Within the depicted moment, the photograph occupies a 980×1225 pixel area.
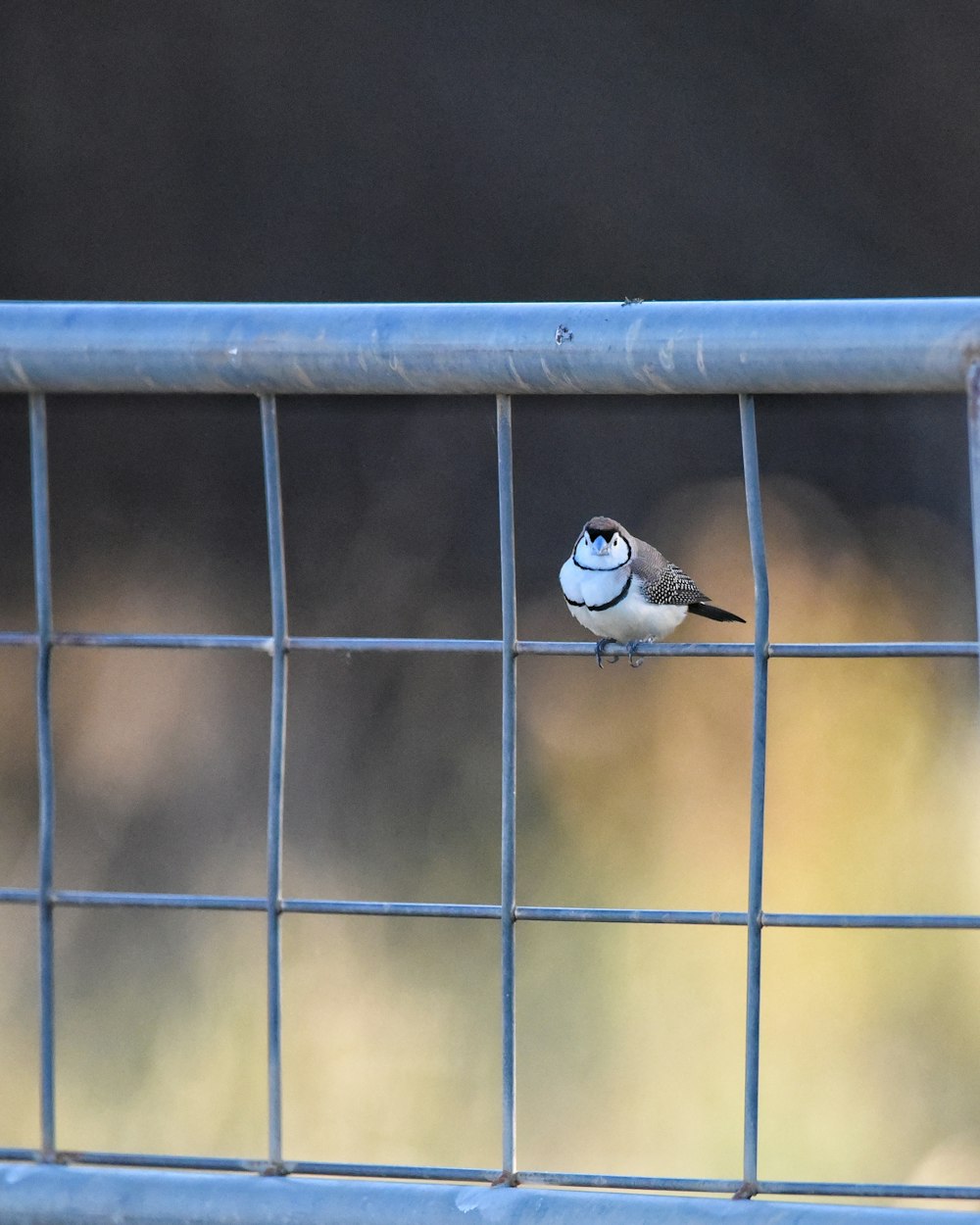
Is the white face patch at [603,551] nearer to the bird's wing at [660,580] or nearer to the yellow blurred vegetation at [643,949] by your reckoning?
the bird's wing at [660,580]

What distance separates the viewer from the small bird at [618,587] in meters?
2.11

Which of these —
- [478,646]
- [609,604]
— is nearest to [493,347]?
[478,646]

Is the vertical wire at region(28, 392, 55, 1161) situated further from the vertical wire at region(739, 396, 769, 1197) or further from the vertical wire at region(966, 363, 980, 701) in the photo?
the vertical wire at region(966, 363, 980, 701)

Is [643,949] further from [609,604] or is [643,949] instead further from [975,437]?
[975,437]

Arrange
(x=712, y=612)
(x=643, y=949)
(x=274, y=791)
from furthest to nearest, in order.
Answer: (x=643, y=949) < (x=712, y=612) < (x=274, y=791)

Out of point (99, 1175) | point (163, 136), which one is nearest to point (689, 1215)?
point (99, 1175)

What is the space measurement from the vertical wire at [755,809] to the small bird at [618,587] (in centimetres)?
114

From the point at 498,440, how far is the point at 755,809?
0.85 ft

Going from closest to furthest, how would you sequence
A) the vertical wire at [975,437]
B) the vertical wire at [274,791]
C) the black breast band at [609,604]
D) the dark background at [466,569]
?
1. the vertical wire at [975,437]
2. the vertical wire at [274,791]
3. the black breast band at [609,604]
4. the dark background at [466,569]

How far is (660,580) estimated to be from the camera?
2.18m

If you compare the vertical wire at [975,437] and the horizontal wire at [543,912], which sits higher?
the vertical wire at [975,437]

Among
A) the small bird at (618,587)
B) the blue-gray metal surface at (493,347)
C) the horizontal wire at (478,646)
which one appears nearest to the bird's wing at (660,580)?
the small bird at (618,587)

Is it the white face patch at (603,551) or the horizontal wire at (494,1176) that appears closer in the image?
the horizontal wire at (494,1176)

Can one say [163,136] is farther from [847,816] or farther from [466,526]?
[847,816]
